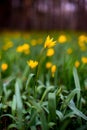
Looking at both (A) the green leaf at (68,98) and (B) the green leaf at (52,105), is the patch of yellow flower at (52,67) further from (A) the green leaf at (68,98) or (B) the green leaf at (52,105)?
(B) the green leaf at (52,105)

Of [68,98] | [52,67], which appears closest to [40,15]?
[52,67]

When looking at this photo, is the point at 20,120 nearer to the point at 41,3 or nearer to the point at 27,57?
the point at 27,57

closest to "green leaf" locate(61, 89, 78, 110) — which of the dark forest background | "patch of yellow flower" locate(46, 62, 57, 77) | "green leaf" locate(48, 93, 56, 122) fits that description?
"green leaf" locate(48, 93, 56, 122)

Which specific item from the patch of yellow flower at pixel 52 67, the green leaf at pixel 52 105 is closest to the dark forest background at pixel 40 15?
the patch of yellow flower at pixel 52 67

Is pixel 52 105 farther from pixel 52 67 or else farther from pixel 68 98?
pixel 52 67

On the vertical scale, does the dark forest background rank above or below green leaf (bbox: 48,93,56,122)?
below

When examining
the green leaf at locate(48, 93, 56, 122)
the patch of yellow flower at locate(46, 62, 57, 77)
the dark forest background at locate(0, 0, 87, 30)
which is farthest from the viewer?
the dark forest background at locate(0, 0, 87, 30)

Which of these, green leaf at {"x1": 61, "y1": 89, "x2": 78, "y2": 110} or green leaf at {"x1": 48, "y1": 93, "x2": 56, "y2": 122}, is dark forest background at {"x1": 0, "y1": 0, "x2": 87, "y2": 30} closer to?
green leaf at {"x1": 61, "y1": 89, "x2": 78, "y2": 110}

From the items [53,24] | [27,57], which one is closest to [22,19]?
[53,24]
